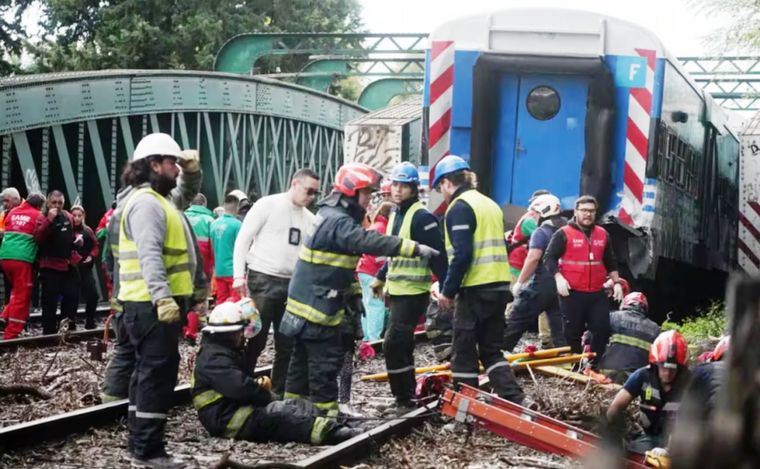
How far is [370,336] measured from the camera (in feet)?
40.7

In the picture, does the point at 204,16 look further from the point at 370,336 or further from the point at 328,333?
the point at 328,333

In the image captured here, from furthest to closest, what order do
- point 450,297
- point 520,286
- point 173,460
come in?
point 520,286
point 450,297
point 173,460

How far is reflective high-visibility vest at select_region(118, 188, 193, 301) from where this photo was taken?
6297mm

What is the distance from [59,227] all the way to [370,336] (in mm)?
3642

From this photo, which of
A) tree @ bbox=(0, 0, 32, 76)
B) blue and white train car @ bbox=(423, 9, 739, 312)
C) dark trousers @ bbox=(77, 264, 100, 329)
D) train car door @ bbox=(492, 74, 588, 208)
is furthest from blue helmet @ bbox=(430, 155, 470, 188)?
tree @ bbox=(0, 0, 32, 76)

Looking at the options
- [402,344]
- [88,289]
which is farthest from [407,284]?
[88,289]

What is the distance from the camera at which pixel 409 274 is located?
8.32m

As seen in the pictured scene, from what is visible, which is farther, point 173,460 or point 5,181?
point 5,181

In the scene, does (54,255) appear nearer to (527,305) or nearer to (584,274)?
(527,305)

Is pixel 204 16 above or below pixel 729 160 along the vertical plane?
above

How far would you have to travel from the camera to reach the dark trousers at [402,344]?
8.15 metres

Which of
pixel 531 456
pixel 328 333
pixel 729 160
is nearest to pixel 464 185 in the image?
pixel 328 333

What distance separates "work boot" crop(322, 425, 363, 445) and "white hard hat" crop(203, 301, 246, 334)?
81 cm

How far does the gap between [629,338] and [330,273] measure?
2.90m
